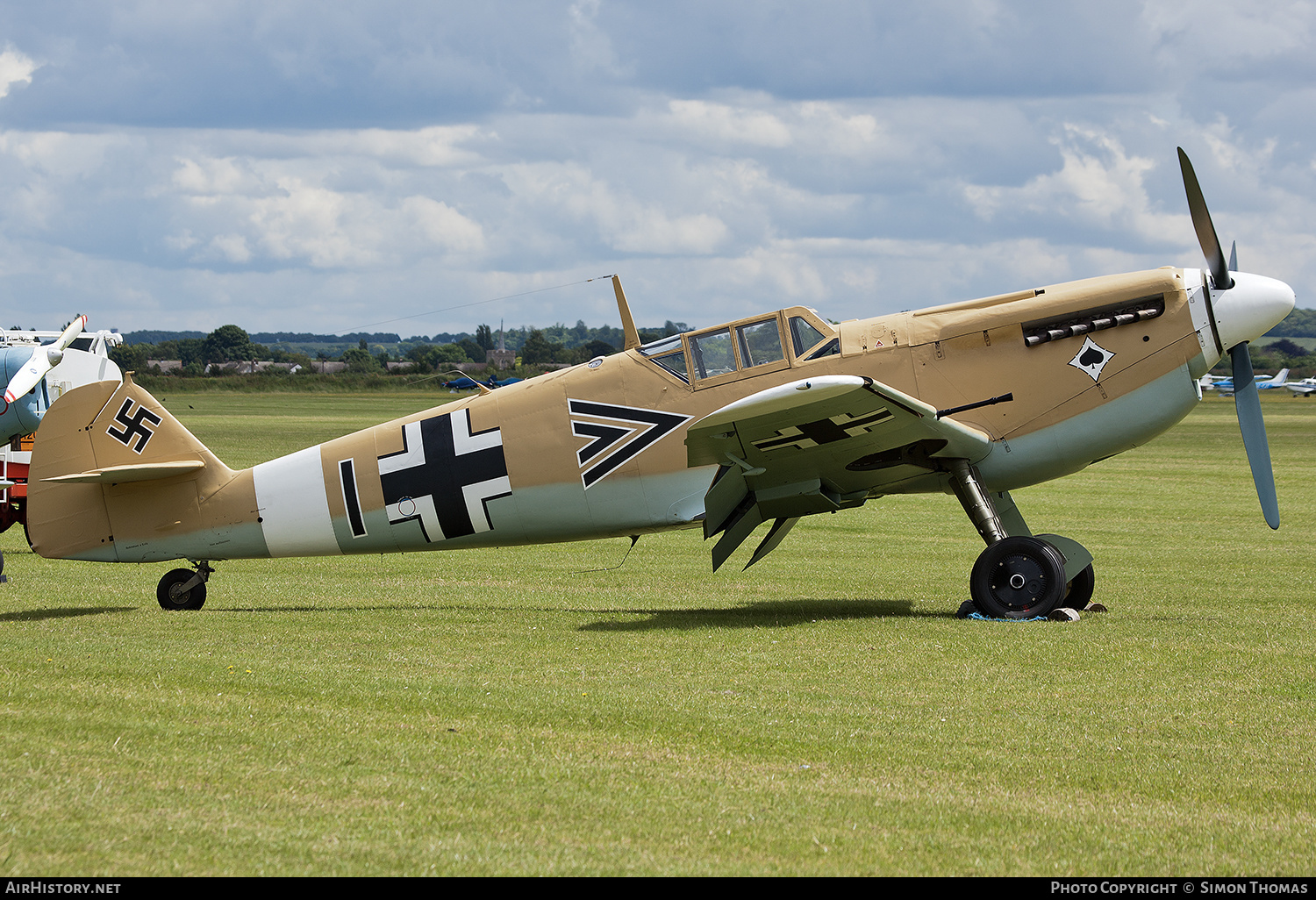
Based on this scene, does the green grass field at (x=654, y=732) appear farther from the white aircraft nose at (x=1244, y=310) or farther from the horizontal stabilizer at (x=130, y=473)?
the white aircraft nose at (x=1244, y=310)

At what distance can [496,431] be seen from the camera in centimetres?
1071

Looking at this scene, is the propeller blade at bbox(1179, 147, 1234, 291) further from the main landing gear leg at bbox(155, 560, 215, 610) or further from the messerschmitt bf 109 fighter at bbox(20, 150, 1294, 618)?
the main landing gear leg at bbox(155, 560, 215, 610)

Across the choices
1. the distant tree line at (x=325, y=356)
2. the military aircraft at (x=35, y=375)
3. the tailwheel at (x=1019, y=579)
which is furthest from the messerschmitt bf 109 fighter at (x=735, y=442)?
the distant tree line at (x=325, y=356)

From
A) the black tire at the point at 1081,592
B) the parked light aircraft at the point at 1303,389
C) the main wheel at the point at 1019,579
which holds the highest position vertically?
the main wheel at the point at 1019,579

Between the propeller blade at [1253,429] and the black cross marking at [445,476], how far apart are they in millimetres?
6571

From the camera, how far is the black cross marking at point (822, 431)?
923 centimetres

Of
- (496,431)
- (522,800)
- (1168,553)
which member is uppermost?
(496,431)

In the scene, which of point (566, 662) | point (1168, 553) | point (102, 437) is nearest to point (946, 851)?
point (566, 662)

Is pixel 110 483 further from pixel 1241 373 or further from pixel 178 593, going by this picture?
pixel 1241 373

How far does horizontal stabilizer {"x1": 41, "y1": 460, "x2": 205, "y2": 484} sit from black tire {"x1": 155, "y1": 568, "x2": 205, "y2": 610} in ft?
3.17

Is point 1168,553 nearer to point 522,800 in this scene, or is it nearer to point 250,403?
point 522,800

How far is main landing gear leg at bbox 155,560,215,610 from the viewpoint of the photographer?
11.1 m

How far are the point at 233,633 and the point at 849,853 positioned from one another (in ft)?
22.0
